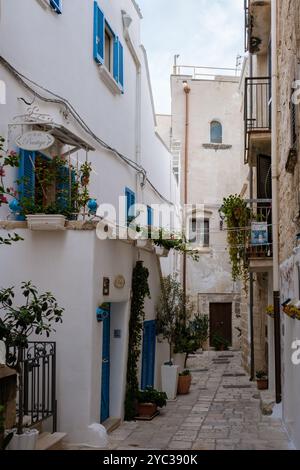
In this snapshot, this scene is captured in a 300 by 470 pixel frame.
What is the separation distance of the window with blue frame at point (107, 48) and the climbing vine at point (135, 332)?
4.22 metres

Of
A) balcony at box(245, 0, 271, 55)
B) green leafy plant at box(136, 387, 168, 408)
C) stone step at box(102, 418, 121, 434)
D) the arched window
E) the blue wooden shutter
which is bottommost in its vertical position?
stone step at box(102, 418, 121, 434)

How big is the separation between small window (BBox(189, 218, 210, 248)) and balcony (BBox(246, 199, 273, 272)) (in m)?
11.5

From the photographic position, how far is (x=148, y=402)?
10.8 metres

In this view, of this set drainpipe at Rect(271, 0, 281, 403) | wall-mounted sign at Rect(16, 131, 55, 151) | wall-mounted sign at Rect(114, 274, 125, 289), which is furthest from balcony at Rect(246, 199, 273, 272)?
wall-mounted sign at Rect(16, 131, 55, 151)

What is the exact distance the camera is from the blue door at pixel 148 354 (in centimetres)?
1224

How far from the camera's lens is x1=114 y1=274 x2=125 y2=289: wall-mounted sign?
9620 millimetres

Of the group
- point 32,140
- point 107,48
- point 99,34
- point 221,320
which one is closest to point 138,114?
point 107,48

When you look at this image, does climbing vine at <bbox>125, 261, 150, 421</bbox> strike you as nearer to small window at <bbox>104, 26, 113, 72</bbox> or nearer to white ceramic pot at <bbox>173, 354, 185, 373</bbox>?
white ceramic pot at <bbox>173, 354, 185, 373</bbox>

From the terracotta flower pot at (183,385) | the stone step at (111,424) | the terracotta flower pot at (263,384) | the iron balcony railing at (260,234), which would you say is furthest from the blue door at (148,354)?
the terracotta flower pot at (263,384)

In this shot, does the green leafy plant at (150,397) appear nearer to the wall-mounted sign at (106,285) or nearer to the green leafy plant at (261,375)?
the wall-mounted sign at (106,285)

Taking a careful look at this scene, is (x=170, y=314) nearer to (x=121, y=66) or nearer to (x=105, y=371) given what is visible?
(x=105, y=371)
